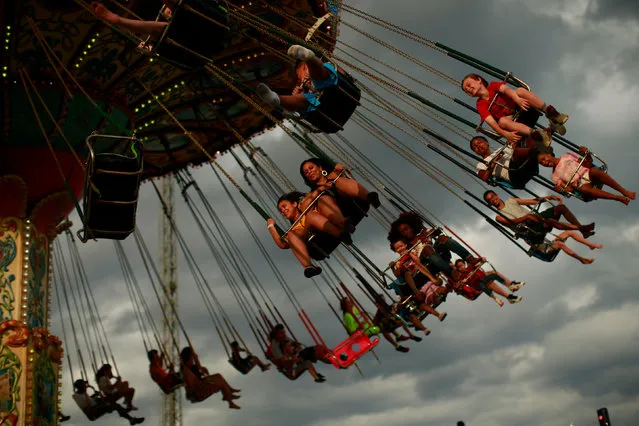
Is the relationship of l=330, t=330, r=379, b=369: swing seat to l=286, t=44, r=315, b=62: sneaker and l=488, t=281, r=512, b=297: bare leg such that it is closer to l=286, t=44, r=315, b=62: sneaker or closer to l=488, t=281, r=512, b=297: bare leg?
l=488, t=281, r=512, b=297: bare leg

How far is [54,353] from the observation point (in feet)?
33.1

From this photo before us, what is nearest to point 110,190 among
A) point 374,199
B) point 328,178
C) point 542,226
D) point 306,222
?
point 306,222

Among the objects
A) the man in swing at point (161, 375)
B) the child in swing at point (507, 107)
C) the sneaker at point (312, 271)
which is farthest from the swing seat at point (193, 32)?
the man in swing at point (161, 375)

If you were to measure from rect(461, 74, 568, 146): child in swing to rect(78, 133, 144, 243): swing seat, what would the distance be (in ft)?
10.3

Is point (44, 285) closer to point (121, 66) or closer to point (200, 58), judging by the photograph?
point (121, 66)

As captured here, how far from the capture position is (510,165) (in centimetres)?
791

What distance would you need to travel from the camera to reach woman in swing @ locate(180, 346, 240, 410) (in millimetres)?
13125

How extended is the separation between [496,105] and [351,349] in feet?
12.4

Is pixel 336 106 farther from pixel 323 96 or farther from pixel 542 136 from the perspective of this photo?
pixel 542 136

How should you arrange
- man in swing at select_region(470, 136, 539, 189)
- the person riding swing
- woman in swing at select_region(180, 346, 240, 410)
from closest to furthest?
the person riding swing, man in swing at select_region(470, 136, 539, 189), woman in swing at select_region(180, 346, 240, 410)

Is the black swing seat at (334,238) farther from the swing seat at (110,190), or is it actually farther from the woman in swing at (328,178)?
the swing seat at (110,190)

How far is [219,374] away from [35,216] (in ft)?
14.9

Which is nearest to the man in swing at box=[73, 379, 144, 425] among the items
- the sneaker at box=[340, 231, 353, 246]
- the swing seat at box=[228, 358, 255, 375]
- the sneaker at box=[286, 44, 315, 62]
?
the swing seat at box=[228, 358, 255, 375]

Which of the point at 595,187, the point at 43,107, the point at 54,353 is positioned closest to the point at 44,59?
the point at 43,107
